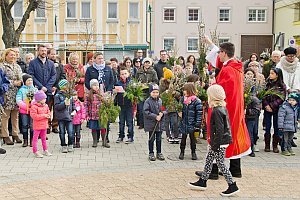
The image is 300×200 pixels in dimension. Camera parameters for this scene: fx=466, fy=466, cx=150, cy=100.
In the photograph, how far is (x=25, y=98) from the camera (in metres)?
9.73

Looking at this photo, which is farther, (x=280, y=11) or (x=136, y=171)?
(x=280, y=11)

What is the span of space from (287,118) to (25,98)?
17.7 feet

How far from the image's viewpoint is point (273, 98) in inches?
375

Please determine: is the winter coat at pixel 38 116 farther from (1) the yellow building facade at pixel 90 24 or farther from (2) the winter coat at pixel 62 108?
(1) the yellow building facade at pixel 90 24

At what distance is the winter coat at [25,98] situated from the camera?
31.6 ft

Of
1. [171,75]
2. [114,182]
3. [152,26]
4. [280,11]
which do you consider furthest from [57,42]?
[114,182]

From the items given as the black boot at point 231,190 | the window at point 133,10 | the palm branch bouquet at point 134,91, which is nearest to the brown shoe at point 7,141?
the palm branch bouquet at point 134,91

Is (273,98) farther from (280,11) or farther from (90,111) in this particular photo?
(280,11)

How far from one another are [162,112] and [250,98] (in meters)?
1.76

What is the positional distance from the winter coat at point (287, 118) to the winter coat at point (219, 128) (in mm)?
3059

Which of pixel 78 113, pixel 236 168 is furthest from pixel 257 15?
pixel 236 168

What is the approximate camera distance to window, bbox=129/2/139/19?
44.6 m

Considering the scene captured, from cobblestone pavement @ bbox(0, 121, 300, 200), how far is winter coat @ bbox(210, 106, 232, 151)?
764mm

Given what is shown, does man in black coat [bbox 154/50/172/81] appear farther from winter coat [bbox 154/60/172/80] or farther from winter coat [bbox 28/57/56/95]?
winter coat [bbox 28/57/56/95]
